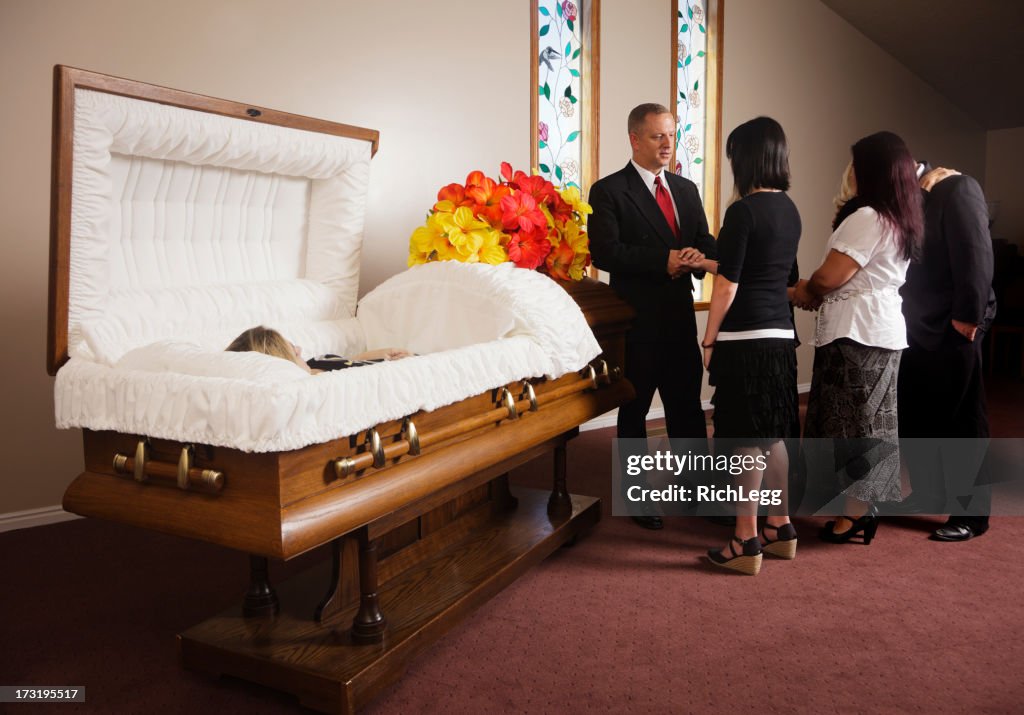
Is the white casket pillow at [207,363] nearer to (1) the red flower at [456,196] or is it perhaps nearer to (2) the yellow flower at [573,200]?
(1) the red flower at [456,196]

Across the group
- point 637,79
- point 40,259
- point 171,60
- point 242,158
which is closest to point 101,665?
point 242,158

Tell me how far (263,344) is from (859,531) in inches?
81.2

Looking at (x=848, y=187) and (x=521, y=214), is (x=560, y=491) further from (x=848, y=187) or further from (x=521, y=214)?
(x=848, y=187)

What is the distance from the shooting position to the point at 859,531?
267 centimetres

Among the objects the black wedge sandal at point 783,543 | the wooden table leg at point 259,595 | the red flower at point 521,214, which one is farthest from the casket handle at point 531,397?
the black wedge sandal at point 783,543

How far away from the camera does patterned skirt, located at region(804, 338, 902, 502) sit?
2543 millimetres

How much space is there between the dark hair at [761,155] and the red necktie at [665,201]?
55 cm

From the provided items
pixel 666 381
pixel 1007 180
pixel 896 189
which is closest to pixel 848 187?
pixel 896 189

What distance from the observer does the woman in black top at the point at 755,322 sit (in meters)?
2.35

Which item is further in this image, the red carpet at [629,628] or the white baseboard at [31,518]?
the white baseboard at [31,518]

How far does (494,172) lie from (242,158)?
2.05m

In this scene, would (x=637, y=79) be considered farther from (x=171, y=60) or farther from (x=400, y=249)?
(x=171, y=60)

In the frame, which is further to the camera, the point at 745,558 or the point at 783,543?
the point at 783,543
